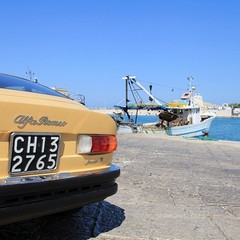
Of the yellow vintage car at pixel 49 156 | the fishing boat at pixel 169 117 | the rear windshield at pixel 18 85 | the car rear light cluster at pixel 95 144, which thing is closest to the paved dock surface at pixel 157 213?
the yellow vintage car at pixel 49 156

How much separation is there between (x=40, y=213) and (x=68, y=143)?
61 centimetres

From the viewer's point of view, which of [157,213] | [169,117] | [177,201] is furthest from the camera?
[169,117]

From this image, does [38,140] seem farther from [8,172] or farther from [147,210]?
[147,210]

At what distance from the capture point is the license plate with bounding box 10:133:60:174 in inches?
101

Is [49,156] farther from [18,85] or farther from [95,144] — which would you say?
[18,85]

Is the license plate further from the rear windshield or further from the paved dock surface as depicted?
the paved dock surface

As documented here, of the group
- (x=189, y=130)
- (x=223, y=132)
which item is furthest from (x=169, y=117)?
(x=223, y=132)

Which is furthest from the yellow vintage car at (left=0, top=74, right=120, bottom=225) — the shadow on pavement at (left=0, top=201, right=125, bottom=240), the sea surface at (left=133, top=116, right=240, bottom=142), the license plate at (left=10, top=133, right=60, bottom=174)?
the sea surface at (left=133, top=116, right=240, bottom=142)

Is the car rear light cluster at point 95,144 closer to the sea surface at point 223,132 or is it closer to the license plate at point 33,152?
the license plate at point 33,152

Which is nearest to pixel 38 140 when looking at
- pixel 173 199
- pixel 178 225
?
pixel 178 225

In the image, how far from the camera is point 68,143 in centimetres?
294

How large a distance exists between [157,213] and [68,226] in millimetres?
1155

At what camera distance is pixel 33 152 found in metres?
2.66

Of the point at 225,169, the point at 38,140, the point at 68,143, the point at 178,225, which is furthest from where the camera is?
the point at 225,169
